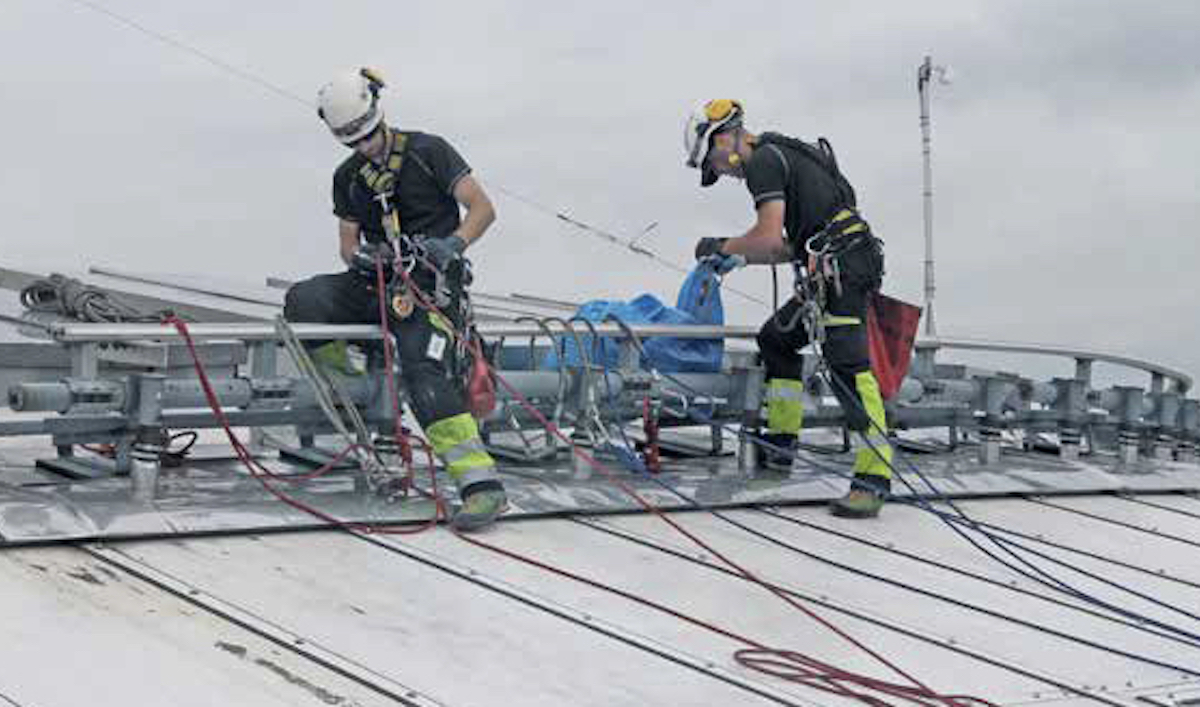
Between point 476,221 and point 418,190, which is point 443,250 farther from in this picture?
point 418,190

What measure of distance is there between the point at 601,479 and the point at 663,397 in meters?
0.68

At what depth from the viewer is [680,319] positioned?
8797 mm

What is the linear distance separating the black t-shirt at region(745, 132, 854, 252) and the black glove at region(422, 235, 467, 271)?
1553 millimetres

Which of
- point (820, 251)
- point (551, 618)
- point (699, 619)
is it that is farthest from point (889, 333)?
point (551, 618)

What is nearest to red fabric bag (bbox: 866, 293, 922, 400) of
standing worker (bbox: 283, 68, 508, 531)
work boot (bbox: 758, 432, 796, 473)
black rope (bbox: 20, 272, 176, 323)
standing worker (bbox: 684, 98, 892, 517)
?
standing worker (bbox: 684, 98, 892, 517)

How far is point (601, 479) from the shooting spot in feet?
26.5

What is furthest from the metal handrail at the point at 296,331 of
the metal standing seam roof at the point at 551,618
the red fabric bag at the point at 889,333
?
the metal standing seam roof at the point at 551,618

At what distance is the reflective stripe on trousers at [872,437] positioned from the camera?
809 centimetres

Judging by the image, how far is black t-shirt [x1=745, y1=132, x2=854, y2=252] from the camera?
8.02 m

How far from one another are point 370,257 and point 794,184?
7.11ft

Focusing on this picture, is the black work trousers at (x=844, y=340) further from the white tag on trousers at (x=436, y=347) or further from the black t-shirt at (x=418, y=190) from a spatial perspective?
the white tag on trousers at (x=436, y=347)

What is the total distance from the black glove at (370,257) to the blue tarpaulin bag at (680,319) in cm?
154

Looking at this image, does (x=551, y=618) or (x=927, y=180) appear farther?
(x=927, y=180)

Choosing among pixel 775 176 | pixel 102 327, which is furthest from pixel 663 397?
pixel 102 327
